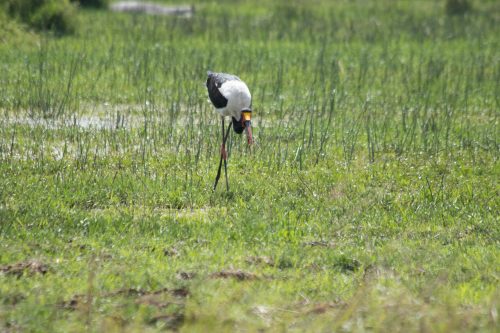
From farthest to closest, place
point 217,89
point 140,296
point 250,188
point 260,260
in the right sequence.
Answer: point 250,188, point 217,89, point 260,260, point 140,296

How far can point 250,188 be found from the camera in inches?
314

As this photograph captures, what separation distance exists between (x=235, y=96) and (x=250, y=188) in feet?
2.75

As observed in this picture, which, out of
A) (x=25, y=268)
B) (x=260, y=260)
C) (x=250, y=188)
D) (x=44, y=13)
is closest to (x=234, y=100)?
(x=250, y=188)

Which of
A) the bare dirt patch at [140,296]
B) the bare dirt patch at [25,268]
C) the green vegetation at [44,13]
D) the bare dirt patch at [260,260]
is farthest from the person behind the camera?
the green vegetation at [44,13]

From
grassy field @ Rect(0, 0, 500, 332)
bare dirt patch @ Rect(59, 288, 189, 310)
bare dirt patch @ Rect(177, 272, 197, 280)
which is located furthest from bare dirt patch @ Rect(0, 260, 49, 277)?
bare dirt patch @ Rect(177, 272, 197, 280)

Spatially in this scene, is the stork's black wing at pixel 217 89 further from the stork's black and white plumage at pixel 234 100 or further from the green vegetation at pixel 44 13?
the green vegetation at pixel 44 13

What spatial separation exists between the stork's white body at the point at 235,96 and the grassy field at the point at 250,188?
675mm

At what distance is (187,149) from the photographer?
885 cm

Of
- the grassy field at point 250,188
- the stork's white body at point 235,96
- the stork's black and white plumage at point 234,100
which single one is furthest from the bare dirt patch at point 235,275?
the stork's white body at point 235,96

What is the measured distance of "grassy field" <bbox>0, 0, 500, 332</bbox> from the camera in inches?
214

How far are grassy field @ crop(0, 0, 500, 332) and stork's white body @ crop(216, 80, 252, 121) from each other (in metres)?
0.67

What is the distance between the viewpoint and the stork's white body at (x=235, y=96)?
7594 mm

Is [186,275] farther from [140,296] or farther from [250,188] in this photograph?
[250,188]

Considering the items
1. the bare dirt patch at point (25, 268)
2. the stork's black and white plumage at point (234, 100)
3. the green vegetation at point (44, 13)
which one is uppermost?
the stork's black and white plumage at point (234, 100)
